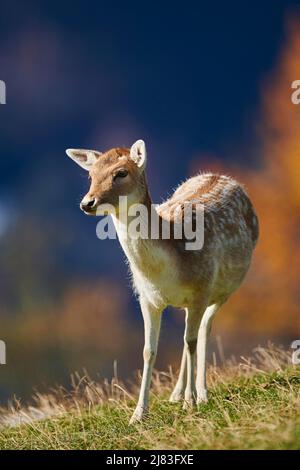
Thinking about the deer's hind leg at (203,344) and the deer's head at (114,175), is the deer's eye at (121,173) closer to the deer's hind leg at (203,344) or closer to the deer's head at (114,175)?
the deer's head at (114,175)

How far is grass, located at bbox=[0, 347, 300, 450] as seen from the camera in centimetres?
587

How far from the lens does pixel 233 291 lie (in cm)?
905

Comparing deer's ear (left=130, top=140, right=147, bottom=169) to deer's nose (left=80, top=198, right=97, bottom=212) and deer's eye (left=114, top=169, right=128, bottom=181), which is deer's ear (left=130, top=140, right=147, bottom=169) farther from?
deer's nose (left=80, top=198, right=97, bottom=212)

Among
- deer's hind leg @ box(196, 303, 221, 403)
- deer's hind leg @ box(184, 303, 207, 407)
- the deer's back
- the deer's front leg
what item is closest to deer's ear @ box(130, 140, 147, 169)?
the deer's back

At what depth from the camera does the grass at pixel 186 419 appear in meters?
5.87

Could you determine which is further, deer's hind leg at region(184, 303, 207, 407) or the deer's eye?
deer's hind leg at region(184, 303, 207, 407)

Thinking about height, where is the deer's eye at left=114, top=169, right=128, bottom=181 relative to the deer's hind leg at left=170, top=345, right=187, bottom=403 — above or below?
above

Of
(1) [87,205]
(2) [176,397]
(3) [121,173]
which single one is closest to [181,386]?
(2) [176,397]

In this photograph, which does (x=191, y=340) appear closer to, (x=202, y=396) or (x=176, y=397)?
(x=202, y=396)

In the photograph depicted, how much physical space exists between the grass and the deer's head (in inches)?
77.8

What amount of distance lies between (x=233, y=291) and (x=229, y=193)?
1160 mm
